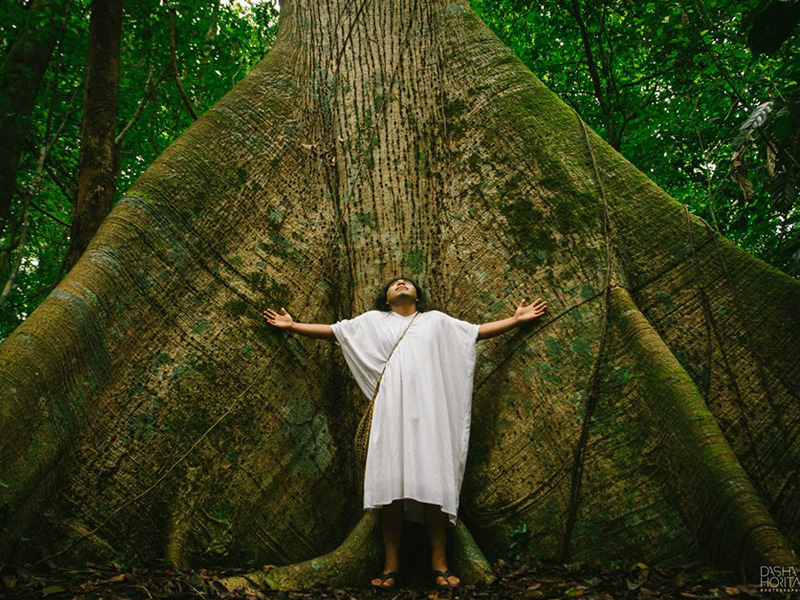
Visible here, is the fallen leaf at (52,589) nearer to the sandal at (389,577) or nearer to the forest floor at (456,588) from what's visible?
the forest floor at (456,588)

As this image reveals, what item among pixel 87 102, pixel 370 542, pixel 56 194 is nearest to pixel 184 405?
pixel 370 542

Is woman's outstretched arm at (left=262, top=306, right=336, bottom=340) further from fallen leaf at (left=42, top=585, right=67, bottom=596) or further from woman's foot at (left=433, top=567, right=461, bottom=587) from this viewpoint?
fallen leaf at (left=42, top=585, right=67, bottom=596)

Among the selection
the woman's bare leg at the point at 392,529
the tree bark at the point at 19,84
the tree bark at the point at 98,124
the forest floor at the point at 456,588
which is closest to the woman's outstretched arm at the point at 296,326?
the woman's bare leg at the point at 392,529

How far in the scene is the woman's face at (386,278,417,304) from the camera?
4.04 metres

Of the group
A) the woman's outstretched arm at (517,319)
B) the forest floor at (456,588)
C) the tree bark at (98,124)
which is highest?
the tree bark at (98,124)

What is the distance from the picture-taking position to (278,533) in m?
3.78

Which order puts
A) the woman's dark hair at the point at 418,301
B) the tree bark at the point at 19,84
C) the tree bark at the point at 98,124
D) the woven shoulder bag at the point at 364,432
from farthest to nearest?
the tree bark at the point at 19,84, the tree bark at the point at 98,124, the woman's dark hair at the point at 418,301, the woven shoulder bag at the point at 364,432

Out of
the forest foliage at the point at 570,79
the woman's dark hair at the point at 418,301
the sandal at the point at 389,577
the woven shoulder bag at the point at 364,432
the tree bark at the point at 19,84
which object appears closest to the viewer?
the sandal at the point at 389,577

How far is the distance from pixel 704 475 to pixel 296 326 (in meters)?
2.51

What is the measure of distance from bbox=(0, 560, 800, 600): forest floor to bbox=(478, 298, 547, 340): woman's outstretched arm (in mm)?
1369

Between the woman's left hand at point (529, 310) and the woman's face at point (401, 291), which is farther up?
the woman's face at point (401, 291)

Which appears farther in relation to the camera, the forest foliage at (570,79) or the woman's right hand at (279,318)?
the forest foliage at (570,79)

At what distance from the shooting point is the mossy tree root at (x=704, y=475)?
9.78 ft

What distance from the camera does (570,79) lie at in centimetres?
1045
